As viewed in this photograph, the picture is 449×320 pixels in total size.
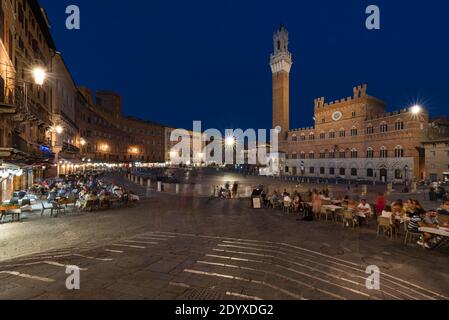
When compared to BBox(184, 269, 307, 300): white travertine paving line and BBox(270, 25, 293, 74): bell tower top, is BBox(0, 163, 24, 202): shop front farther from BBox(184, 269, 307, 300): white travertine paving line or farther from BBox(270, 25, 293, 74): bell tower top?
BBox(270, 25, 293, 74): bell tower top

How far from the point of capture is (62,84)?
35562 mm

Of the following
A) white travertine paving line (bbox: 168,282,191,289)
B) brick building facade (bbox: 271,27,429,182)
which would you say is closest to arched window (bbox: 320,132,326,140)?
brick building facade (bbox: 271,27,429,182)

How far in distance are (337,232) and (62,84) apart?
41.1 meters

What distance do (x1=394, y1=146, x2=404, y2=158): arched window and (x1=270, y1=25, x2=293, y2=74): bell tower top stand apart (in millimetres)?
33698

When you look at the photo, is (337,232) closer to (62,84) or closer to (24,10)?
(24,10)

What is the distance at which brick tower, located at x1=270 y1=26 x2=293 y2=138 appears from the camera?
6219 cm

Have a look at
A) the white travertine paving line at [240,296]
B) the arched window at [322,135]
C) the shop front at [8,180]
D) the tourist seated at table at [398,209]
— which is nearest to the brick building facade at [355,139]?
the arched window at [322,135]

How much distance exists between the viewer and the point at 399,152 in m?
40.6

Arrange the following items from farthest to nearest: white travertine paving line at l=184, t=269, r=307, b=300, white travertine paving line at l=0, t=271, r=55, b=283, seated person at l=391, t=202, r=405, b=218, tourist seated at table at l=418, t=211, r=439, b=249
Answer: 1. seated person at l=391, t=202, r=405, b=218
2. tourist seated at table at l=418, t=211, r=439, b=249
3. white travertine paving line at l=0, t=271, r=55, b=283
4. white travertine paving line at l=184, t=269, r=307, b=300

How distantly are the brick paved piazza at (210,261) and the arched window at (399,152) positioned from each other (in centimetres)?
3782

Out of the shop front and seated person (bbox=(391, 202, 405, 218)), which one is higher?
the shop front

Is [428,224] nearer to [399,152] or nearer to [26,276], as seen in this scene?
[26,276]

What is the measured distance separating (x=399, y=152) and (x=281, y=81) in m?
32.7

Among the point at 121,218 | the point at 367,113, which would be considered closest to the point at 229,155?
the point at 367,113
